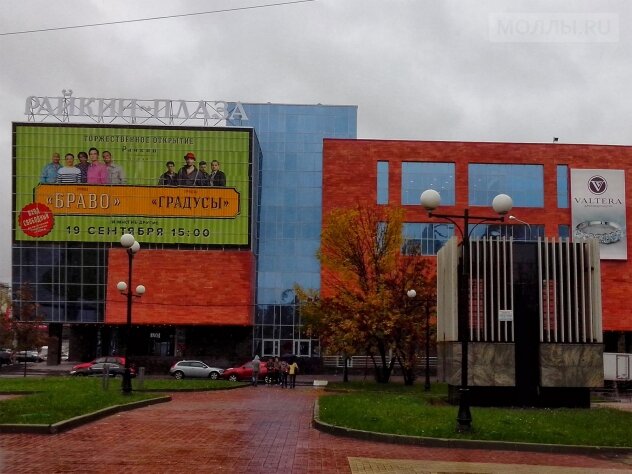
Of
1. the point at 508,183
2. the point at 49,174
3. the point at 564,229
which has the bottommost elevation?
the point at 564,229

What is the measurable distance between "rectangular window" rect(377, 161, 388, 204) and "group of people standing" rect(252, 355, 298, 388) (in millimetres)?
20902

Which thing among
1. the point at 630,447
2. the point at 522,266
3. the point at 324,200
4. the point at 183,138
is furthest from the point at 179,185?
the point at 630,447

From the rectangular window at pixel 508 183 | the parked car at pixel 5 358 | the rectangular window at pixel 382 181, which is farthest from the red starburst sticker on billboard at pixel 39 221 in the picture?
the rectangular window at pixel 508 183

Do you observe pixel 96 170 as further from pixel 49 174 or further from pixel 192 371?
pixel 192 371

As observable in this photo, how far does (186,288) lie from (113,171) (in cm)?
1094

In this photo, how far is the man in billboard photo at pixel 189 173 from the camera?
60.8 meters

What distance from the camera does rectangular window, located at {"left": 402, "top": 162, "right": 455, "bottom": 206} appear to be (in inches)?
2409

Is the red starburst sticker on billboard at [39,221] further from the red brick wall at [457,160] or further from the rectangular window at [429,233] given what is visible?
the rectangular window at [429,233]

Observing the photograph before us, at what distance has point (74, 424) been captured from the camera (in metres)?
15.9

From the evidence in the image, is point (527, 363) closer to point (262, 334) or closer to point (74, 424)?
point (74, 424)

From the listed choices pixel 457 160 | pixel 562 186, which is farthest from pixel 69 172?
pixel 562 186

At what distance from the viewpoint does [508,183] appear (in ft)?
203

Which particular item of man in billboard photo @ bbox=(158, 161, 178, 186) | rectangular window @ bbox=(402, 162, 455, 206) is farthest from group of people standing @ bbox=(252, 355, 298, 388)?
rectangular window @ bbox=(402, 162, 455, 206)

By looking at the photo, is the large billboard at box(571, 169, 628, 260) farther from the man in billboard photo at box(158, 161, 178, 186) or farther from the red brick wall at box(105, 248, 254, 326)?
the man in billboard photo at box(158, 161, 178, 186)
